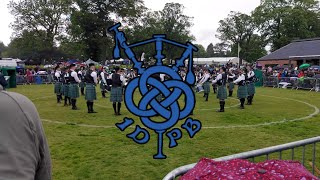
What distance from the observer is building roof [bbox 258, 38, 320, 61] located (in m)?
36.3

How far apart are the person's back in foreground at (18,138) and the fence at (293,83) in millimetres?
21959

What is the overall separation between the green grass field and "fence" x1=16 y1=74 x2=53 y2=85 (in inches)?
695

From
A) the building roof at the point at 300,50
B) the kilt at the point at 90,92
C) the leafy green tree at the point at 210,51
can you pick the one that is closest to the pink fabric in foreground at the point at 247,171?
the kilt at the point at 90,92

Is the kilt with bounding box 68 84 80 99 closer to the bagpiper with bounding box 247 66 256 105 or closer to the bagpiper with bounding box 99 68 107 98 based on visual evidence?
the bagpiper with bounding box 99 68 107 98

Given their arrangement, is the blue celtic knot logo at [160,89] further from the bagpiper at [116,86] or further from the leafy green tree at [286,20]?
the leafy green tree at [286,20]

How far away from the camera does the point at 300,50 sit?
39.4m

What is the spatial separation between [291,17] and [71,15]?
1382 inches

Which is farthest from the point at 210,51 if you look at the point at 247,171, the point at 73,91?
the point at 247,171

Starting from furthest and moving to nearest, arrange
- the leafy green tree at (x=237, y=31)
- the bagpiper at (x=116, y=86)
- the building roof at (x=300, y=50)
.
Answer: the leafy green tree at (x=237, y=31)
the building roof at (x=300, y=50)
the bagpiper at (x=116, y=86)

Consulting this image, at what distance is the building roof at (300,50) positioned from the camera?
3634cm

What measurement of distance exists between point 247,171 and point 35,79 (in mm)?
29829

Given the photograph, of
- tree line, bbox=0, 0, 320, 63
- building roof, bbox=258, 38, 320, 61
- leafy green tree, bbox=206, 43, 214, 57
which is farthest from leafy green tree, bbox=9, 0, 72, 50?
leafy green tree, bbox=206, 43, 214, 57

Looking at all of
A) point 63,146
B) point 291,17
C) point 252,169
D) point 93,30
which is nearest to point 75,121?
point 63,146

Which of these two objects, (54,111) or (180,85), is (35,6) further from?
(180,85)
